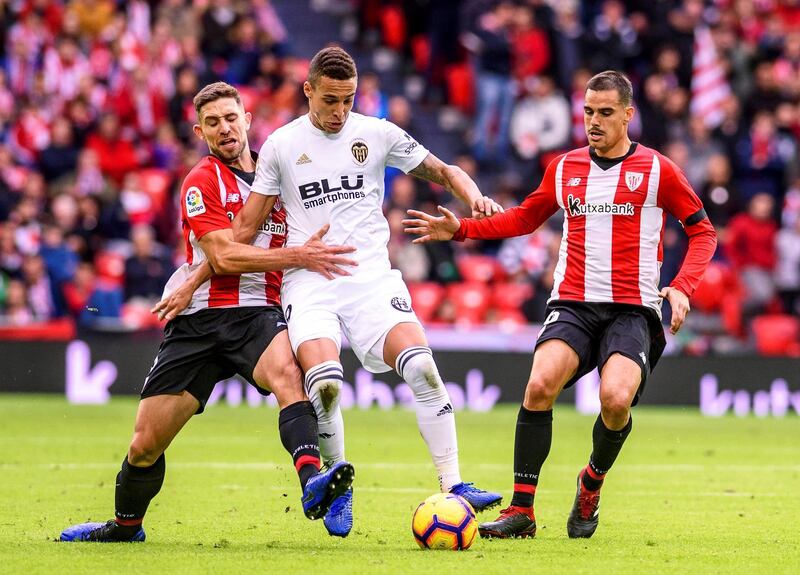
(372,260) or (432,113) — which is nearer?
(372,260)

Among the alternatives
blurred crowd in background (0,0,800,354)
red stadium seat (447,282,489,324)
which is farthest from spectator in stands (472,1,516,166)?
red stadium seat (447,282,489,324)

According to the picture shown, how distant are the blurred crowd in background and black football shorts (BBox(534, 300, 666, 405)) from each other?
10.1 metres

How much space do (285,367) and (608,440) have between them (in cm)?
189

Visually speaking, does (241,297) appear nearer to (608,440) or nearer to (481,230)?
(481,230)

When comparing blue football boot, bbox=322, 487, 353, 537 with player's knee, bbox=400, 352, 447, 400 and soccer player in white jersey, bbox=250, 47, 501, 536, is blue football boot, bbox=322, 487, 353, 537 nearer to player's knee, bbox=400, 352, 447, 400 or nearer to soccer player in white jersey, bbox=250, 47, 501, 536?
soccer player in white jersey, bbox=250, 47, 501, 536

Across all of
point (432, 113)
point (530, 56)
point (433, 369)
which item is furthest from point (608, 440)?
point (432, 113)

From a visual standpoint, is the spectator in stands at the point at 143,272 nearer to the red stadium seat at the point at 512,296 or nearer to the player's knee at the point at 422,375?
the red stadium seat at the point at 512,296

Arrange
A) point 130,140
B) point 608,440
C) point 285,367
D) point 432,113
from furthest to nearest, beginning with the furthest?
point 432,113, point 130,140, point 608,440, point 285,367

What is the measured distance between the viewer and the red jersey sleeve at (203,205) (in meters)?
7.70

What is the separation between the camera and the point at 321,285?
7.77 meters

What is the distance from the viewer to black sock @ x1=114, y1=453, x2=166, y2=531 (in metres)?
7.67

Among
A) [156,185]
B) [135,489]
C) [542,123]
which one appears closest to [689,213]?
[135,489]

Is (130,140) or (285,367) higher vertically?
(130,140)

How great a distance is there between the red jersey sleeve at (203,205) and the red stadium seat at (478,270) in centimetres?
1117
